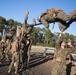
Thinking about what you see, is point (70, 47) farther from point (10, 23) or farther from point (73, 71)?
point (10, 23)

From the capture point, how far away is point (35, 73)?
499 inches

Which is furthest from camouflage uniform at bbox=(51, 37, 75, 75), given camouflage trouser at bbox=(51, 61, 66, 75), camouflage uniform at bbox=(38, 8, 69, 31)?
camouflage uniform at bbox=(38, 8, 69, 31)

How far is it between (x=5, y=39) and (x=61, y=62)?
352 inches

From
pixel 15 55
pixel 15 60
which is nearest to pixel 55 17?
pixel 15 55

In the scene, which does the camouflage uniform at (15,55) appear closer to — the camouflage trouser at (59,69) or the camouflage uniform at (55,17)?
the camouflage trouser at (59,69)

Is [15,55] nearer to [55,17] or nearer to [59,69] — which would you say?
[59,69]

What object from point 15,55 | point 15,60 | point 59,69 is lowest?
point 59,69

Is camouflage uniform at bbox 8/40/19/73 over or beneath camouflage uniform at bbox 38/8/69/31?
beneath

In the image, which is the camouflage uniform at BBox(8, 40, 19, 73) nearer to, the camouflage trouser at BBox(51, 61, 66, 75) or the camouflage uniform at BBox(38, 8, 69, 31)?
the camouflage trouser at BBox(51, 61, 66, 75)

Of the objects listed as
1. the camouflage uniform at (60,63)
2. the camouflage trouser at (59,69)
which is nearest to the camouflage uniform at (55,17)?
the camouflage uniform at (60,63)

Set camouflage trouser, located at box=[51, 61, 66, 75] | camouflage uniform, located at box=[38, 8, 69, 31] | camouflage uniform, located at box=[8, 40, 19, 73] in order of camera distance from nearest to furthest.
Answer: camouflage uniform, located at box=[38, 8, 69, 31], camouflage trouser, located at box=[51, 61, 66, 75], camouflage uniform, located at box=[8, 40, 19, 73]

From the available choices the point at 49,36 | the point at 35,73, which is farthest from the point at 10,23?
the point at 35,73

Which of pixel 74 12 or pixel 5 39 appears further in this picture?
pixel 5 39

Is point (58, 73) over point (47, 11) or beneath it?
beneath
